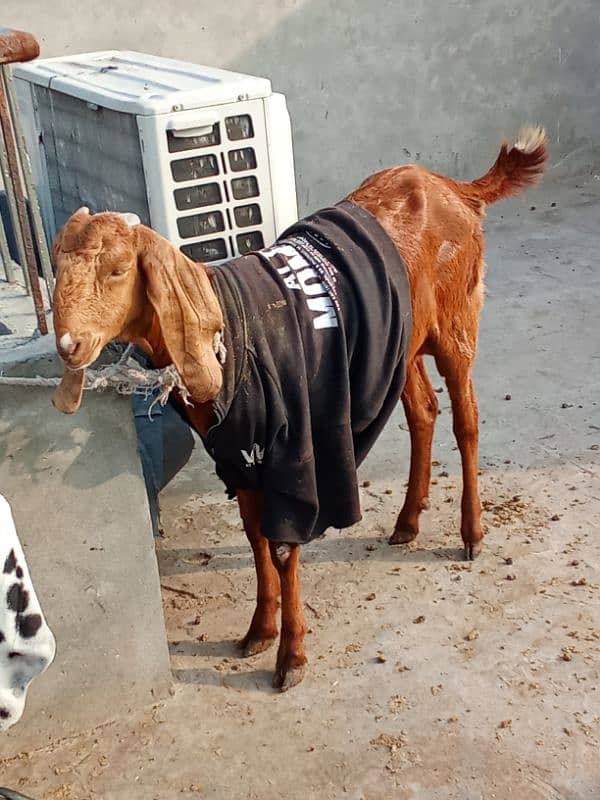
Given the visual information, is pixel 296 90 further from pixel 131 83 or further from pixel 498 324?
pixel 131 83

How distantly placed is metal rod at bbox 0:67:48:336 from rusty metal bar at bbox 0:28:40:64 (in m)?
0.21

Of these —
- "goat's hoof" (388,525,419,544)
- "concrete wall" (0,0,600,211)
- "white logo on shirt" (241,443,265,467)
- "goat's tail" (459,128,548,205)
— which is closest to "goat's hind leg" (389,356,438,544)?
"goat's hoof" (388,525,419,544)

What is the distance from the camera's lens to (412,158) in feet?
24.9

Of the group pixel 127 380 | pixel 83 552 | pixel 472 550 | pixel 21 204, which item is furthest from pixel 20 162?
pixel 472 550

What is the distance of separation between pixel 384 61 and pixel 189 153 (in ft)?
15.2

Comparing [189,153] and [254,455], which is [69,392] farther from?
[189,153]

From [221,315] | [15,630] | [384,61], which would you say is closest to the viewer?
[15,630]

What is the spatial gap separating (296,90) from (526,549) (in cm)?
429

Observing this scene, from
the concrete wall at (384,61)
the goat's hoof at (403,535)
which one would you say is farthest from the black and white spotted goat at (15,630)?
the concrete wall at (384,61)

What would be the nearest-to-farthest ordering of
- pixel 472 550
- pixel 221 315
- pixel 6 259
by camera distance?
pixel 221 315
pixel 6 259
pixel 472 550

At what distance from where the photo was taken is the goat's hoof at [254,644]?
10.8 ft

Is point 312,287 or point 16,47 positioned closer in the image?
point 16,47

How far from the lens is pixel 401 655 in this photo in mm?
3240

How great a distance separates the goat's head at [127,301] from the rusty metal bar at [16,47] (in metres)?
0.44
